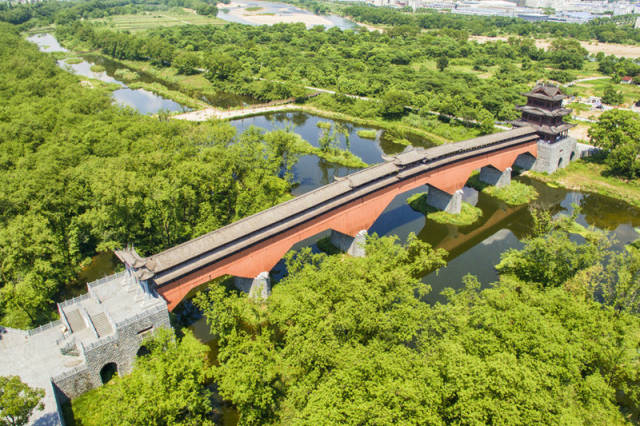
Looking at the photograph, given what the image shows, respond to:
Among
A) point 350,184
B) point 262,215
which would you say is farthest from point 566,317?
point 262,215

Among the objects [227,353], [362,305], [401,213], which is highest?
[362,305]

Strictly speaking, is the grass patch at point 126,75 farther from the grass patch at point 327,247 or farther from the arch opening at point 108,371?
the arch opening at point 108,371

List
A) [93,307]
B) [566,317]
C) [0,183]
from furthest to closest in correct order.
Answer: [0,183], [93,307], [566,317]

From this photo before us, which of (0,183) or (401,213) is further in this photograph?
(401,213)

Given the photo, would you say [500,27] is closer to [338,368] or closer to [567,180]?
[567,180]

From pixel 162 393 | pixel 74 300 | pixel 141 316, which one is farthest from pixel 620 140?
pixel 74 300

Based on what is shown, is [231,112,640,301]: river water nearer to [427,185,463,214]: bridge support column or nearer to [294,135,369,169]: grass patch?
[294,135,369,169]: grass patch

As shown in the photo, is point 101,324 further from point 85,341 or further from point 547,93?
point 547,93

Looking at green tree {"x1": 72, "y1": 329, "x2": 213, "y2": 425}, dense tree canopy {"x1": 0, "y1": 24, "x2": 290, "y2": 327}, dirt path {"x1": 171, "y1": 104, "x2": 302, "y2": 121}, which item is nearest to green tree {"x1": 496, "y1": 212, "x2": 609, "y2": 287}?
dense tree canopy {"x1": 0, "y1": 24, "x2": 290, "y2": 327}
